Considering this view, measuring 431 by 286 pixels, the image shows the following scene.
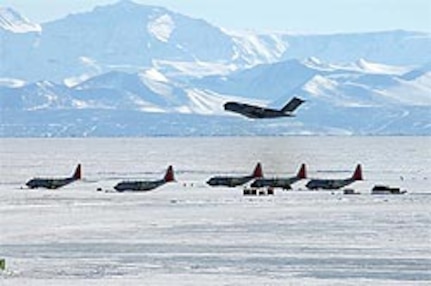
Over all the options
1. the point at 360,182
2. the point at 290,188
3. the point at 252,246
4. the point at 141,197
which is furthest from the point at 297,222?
the point at 360,182

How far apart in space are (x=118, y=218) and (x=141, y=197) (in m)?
26.4

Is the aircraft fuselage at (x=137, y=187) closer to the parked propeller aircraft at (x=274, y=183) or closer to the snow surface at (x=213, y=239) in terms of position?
the snow surface at (x=213, y=239)

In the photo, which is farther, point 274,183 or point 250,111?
point 274,183

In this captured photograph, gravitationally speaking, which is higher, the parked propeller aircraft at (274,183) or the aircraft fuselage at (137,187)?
the parked propeller aircraft at (274,183)

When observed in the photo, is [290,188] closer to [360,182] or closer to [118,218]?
[360,182]

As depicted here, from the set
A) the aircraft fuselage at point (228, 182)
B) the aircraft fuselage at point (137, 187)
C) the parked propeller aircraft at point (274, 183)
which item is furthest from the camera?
the aircraft fuselage at point (228, 182)

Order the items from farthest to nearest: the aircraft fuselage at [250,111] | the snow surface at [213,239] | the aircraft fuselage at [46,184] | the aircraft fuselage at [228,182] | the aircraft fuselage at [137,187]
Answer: the aircraft fuselage at [228,182], the aircraft fuselage at [46,184], the aircraft fuselage at [137,187], the aircraft fuselage at [250,111], the snow surface at [213,239]

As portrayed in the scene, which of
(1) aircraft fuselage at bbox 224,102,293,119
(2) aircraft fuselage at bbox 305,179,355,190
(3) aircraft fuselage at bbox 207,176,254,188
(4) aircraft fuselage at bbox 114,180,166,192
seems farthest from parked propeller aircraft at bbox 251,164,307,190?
(1) aircraft fuselage at bbox 224,102,293,119

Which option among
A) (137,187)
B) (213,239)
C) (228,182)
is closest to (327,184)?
(228,182)

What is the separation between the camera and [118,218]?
2847 inches

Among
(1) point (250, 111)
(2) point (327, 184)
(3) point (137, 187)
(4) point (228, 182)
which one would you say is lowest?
(3) point (137, 187)

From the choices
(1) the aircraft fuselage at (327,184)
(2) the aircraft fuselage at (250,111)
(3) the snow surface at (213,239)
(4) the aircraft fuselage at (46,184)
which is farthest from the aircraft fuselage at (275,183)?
(4) the aircraft fuselage at (46,184)

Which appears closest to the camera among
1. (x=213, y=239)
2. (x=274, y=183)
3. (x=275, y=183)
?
(x=213, y=239)

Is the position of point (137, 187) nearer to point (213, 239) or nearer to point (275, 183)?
point (275, 183)
